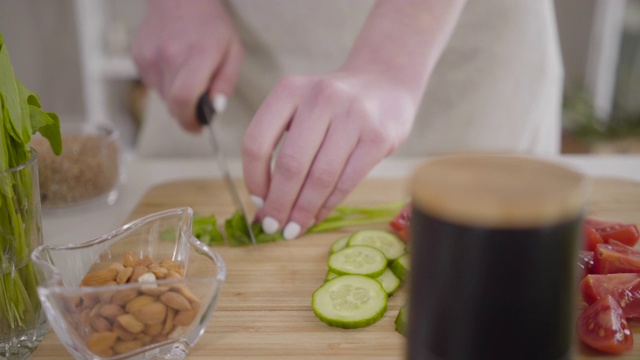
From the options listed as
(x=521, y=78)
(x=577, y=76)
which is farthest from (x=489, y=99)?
(x=577, y=76)

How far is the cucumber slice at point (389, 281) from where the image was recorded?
36.5 inches

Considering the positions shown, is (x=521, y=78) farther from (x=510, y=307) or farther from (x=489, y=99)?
(x=510, y=307)

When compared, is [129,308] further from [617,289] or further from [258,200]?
[617,289]

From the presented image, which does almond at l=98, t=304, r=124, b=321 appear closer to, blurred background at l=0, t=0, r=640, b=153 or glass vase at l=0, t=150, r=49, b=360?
glass vase at l=0, t=150, r=49, b=360

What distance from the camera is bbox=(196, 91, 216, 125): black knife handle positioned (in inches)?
53.2

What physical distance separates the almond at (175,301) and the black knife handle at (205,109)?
67 cm

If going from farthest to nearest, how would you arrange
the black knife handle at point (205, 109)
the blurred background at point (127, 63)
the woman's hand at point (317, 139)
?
the blurred background at point (127, 63)
the black knife handle at point (205, 109)
the woman's hand at point (317, 139)

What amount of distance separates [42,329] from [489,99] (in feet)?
3.87

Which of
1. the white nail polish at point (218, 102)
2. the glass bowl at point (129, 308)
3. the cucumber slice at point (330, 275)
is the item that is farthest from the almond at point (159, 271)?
the white nail polish at point (218, 102)

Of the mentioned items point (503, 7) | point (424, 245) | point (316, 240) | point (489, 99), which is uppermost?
point (503, 7)

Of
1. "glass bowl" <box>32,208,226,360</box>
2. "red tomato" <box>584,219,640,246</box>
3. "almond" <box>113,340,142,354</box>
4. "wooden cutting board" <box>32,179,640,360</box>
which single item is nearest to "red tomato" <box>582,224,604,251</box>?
"red tomato" <box>584,219,640,246</box>

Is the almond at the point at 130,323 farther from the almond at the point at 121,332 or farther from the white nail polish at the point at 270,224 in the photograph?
the white nail polish at the point at 270,224

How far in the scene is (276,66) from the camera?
161 cm

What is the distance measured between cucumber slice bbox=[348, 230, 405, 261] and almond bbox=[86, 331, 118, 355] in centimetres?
46
